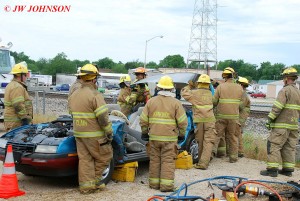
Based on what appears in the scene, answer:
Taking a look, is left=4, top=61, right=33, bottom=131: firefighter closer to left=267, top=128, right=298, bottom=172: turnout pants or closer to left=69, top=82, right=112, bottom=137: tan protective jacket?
left=69, top=82, right=112, bottom=137: tan protective jacket

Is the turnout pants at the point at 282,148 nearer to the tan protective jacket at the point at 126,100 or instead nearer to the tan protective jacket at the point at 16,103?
the tan protective jacket at the point at 126,100

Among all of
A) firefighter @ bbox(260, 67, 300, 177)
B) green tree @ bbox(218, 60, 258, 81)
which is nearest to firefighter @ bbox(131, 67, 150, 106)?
firefighter @ bbox(260, 67, 300, 177)

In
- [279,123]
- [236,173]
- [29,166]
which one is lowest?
[236,173]

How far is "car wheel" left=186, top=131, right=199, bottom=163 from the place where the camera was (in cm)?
853

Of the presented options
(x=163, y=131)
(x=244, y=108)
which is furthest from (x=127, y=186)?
(x=244, y=108)

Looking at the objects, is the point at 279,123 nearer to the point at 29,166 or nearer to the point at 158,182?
the point at 158,182

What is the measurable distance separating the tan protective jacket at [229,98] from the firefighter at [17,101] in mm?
4031

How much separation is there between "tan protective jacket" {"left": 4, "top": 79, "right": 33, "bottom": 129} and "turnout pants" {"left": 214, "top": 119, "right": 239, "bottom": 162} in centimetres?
408

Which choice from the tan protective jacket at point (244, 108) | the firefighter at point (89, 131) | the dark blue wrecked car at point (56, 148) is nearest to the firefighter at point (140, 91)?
the dark blue wrecked car at point (56, 148)

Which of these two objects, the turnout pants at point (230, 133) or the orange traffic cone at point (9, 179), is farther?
the turnout pants at point (230, 133)

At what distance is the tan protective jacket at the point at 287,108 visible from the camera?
7.85m

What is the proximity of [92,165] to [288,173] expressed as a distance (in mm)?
4217

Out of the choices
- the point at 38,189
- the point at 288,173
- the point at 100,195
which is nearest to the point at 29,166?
the point at 38,189

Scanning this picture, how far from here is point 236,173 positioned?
26.2 ft
